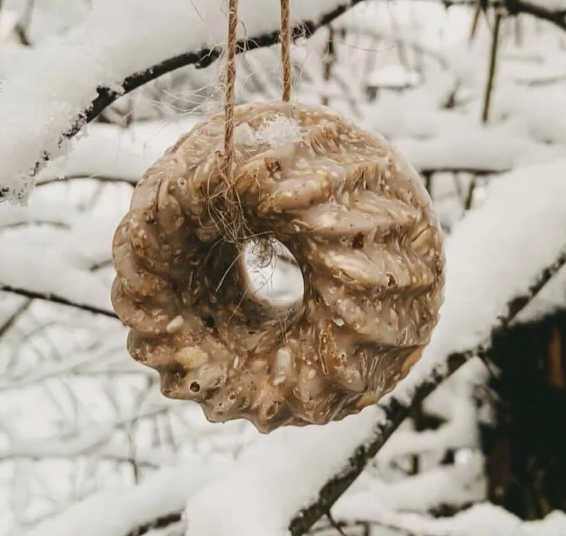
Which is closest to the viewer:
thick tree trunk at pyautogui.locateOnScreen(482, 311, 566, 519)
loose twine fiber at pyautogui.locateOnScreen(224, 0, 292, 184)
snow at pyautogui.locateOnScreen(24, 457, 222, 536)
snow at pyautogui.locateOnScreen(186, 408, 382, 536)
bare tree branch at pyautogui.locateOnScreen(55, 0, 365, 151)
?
loose twine fiber at pyautogui.locateOnScreen(224, 0, 292, 184)

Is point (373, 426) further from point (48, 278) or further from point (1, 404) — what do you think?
point (1, 404)

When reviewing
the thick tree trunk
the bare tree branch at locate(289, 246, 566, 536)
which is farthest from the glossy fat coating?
the thick tree trunk

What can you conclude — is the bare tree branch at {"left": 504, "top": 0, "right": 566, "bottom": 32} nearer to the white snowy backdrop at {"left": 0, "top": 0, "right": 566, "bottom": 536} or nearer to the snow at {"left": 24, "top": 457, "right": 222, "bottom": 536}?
the white snowy backdrop at {"left": 0, "top": 0, "right": 566, "bottom": 536}

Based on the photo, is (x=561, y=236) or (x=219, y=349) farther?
(x=561, y=236)

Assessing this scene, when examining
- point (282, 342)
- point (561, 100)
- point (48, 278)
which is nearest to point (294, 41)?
point (282, 342)

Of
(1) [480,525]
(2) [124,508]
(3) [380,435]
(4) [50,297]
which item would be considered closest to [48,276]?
(4) [50,297]
